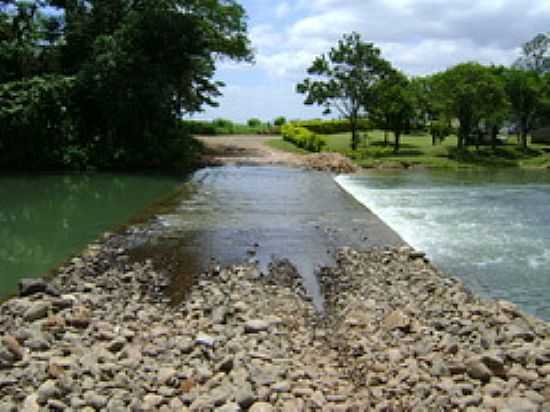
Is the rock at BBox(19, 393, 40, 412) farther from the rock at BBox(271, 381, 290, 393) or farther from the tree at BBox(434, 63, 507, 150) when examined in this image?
the tree at BBox(434, 63, 507, 150)

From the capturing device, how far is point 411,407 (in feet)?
20.1

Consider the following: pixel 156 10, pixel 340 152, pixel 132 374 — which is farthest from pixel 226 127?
pixel 132 374

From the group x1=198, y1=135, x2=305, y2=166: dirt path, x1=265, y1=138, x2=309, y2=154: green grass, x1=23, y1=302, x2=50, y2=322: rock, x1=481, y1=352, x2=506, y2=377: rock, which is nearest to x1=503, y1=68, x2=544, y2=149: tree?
x1=265, y1=138, x2=309, y2=154: green grass

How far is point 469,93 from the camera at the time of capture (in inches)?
1500

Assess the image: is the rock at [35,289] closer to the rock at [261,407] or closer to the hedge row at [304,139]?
the rock at [261,407]

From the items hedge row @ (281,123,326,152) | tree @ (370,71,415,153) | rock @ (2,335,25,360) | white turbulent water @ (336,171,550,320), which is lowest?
white turbulent water @ (336,171,550,320)

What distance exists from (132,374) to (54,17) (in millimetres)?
32133

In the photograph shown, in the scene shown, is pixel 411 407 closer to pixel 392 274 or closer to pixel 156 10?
pixel 392 274

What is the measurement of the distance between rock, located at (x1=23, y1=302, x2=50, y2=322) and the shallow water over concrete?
3.47 m

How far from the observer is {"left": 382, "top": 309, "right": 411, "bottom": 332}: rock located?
829 centimetres

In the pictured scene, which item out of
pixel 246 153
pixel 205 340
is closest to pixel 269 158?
pixel 246 153

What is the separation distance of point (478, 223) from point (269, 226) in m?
6.39

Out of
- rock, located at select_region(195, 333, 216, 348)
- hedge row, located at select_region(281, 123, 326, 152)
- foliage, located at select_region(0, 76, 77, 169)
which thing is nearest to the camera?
rock, located at select_region(195, 333, 216, 348)

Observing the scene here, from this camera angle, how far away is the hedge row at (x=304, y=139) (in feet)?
130
